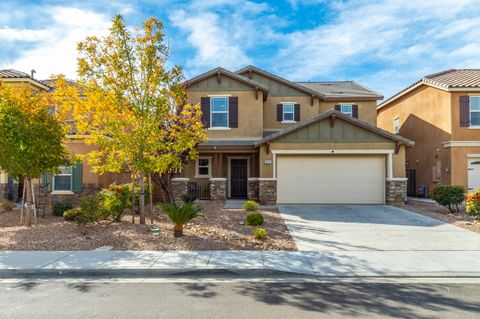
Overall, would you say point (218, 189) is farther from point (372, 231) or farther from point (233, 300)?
point (233, 300)

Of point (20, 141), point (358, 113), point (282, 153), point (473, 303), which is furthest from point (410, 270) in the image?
point (358, 113)

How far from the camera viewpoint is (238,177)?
1859cm

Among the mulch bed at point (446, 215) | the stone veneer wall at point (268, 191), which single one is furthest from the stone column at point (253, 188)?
the mulch bed at point (446, 215)

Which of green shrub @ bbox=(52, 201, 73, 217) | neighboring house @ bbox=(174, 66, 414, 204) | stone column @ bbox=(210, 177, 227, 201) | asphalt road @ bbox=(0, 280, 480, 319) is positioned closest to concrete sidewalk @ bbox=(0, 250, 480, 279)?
asphalt road @ bbox=(0, 280, 480, 319)

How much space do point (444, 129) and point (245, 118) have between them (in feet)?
35.1

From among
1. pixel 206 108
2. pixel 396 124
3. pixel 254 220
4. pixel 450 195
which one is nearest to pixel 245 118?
pixel 206 108

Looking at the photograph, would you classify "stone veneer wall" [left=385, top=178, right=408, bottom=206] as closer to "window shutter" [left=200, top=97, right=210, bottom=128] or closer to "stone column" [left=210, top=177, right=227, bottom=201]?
"stone column" [left=210, top=177, right=227, bottom=201]

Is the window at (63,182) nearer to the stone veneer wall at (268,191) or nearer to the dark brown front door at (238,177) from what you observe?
the dark brown front door at (238,177)

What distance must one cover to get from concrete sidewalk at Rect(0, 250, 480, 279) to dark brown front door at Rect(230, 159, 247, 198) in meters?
10.9

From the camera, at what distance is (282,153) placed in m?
15.7

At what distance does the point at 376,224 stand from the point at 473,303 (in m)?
6.23

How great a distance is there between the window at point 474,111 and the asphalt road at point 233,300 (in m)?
13.9

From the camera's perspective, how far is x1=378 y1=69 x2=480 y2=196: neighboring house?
53.6ft

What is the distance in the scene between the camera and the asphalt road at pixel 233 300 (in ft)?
15.1
